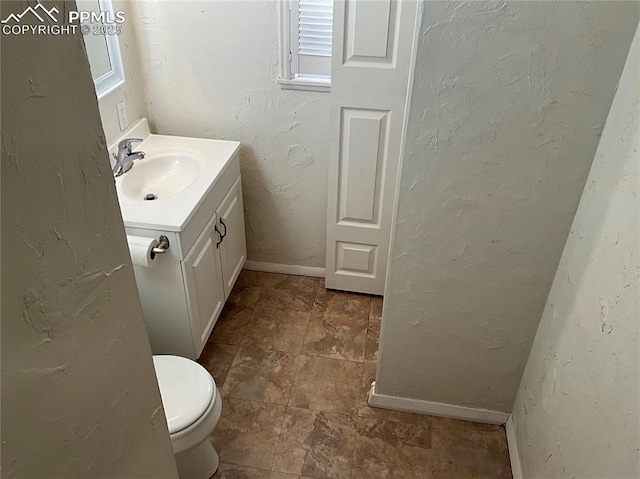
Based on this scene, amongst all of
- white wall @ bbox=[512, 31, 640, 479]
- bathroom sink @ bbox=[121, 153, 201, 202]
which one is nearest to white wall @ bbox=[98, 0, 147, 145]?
bathroom sink @ bbox=[121, 153, 201, 202]

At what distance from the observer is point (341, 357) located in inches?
93.5

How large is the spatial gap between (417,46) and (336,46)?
0.76 m

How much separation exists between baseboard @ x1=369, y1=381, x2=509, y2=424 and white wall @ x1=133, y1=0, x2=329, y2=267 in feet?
2.95

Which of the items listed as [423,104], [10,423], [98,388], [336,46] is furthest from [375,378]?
[10,423]

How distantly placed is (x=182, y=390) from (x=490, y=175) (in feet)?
3.80

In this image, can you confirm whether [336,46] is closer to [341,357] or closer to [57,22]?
[341,357]

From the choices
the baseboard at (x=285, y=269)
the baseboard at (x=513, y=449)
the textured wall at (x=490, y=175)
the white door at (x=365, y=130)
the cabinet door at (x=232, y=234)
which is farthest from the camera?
the baseboard at (x=285, y=269)

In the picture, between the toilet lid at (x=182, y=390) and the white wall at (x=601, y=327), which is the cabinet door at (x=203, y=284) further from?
the white wall at (x=601, y=327)

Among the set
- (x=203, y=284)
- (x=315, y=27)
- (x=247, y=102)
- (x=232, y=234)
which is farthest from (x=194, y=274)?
(x=315, y=27)

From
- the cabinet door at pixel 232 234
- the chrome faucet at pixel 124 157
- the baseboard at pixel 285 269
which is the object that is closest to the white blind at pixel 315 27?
the cabinet door at pixel 232 234

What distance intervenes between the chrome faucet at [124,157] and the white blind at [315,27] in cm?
80

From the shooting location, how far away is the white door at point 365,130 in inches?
79.4

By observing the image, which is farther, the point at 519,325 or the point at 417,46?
the point at 519,325

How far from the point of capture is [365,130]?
2.23 m
